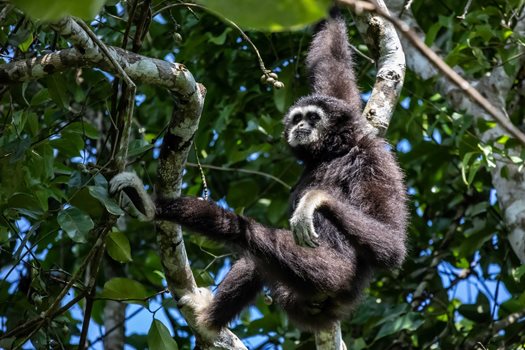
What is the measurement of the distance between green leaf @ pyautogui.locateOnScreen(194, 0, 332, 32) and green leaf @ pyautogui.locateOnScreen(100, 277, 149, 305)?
470cm

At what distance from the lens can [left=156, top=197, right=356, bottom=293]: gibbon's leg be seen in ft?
20.0

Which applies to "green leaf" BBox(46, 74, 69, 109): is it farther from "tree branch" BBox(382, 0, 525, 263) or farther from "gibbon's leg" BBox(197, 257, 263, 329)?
"tree branch" BBox(382, 0, 525, 263)

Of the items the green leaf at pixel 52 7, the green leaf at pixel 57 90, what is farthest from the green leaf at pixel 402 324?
the green leaf at pixel 52 7

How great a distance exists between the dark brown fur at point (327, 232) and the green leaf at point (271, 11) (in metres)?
4.22

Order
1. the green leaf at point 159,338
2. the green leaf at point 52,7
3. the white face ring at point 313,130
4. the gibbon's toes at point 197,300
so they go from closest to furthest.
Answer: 1. the green leaf at point 52,7
2. the green leaf at point 159,338
3. the gibbon's toes at point 197,300
4. the white face ring at point 313,130

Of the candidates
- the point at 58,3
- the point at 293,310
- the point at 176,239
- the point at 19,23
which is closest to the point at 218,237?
the point at 176,239

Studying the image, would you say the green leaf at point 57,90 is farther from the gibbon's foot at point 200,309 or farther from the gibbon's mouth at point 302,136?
the gibbon's mouth at point 302,136

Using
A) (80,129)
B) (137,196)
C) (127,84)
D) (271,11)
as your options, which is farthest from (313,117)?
(271,11)

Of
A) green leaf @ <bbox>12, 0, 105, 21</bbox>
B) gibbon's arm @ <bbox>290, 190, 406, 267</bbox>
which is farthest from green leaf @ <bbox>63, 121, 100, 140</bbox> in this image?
green leaf @ <bbox>12, 0, 105, 21</bbox>

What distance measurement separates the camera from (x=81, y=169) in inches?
215

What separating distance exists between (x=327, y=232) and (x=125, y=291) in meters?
1.84

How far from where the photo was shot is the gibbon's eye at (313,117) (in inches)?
305

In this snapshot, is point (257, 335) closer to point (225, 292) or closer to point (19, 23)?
point (225, 292)

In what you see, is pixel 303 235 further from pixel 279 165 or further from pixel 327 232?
pixel 279 165
